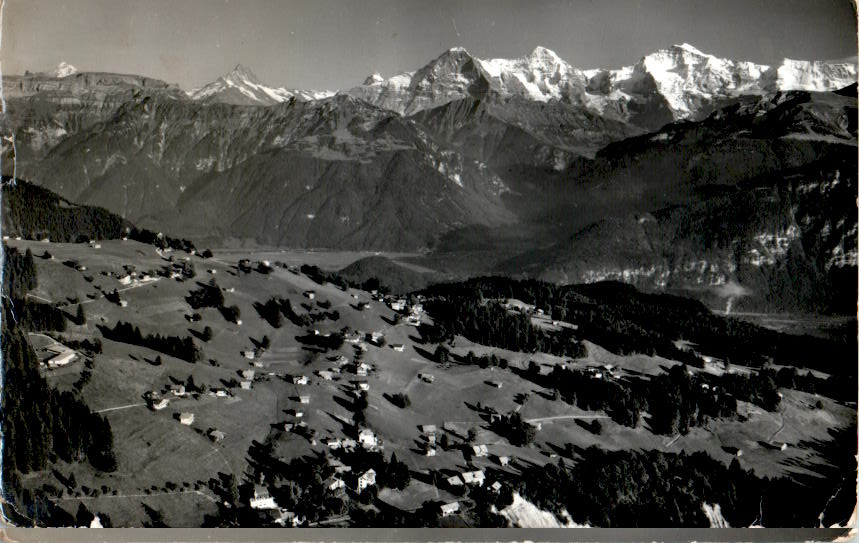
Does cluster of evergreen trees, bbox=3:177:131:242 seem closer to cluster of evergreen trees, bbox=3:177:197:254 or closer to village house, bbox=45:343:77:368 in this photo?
cluster of evergreen trees, bbox=3:177:197:254

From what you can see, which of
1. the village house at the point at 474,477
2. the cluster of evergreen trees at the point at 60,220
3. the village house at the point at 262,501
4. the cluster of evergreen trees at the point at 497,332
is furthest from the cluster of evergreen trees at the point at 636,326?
the cluster of evergreen trees at the point at 60,220

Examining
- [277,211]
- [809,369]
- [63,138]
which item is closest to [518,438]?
[809,369]

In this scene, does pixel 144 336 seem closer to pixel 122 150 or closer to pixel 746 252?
pixel 746 252

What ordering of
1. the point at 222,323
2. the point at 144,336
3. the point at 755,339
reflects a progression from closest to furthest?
the point at 144,336, the point at 222,323, the point at 755,339

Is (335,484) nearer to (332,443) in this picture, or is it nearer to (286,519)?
(286,519)

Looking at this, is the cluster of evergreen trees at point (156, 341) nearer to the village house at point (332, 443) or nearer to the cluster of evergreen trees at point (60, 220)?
the village house at point (332, 443)
